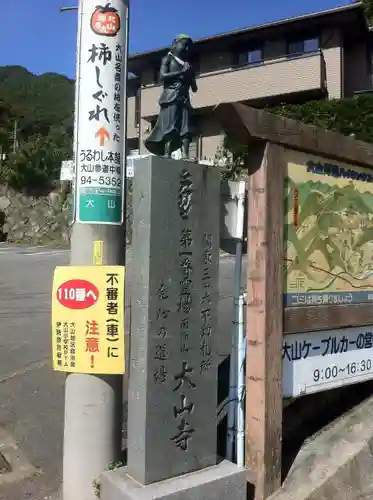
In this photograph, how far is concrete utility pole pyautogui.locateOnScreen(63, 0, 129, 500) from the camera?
A: 128 inches

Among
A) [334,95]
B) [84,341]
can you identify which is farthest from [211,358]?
[334,95]

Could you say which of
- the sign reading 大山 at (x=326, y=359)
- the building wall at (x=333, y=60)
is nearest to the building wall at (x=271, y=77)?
the building wall at (x=333, y=60)

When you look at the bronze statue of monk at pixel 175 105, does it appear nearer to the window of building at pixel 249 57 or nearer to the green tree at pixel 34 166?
the window of building at pixel 249 57

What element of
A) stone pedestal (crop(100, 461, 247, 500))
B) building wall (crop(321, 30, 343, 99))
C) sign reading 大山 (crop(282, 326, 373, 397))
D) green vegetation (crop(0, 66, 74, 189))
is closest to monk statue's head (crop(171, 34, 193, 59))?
sign reading 大山 (crop(282, 326, 373, 397))

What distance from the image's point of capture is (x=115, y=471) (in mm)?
3135

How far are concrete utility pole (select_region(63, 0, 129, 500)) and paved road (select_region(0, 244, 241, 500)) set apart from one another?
54cm

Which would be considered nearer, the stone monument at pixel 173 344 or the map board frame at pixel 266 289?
the stone monument at pixel 173 344

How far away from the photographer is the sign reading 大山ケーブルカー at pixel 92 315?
3.17 m

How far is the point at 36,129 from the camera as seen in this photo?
4175 cm

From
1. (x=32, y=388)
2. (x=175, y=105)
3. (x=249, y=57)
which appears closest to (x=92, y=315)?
(x=175, y=105)

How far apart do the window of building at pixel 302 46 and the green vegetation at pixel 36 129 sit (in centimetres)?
992

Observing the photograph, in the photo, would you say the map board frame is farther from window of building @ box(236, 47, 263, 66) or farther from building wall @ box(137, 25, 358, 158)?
window of building @ box(236, 47, 263, 66)

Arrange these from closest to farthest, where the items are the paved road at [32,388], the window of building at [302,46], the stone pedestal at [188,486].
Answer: the stone pedestal at [188,486]
the paved road at [32,388]
the window of building at [302,46]

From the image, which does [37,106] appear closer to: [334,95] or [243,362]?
[334,95]
